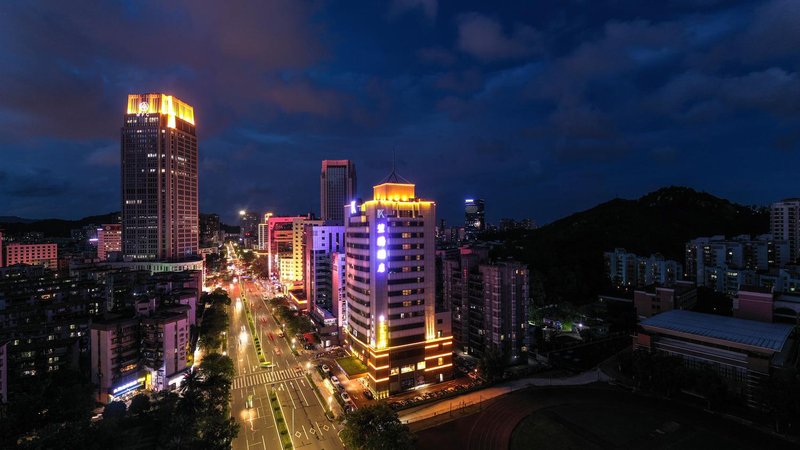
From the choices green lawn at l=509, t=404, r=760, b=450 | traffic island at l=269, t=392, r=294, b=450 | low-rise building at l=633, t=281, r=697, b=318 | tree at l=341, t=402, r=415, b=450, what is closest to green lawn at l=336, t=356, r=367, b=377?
traffic island at l=269, t=392, r=294, b=450

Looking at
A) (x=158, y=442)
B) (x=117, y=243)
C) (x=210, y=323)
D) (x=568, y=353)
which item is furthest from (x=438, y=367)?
(x=117, y=243)

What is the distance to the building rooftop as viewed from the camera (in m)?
41.2

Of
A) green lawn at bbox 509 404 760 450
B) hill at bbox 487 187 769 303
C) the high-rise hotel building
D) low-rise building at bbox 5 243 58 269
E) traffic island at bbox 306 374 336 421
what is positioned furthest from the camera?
low-rise building at bbox 5 243 58 269

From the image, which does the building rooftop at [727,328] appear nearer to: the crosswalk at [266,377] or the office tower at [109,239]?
the crosswalk at [266,377]

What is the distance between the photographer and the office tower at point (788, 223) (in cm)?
9262

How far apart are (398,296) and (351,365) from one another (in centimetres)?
1237

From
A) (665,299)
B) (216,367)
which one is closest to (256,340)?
(216,367)

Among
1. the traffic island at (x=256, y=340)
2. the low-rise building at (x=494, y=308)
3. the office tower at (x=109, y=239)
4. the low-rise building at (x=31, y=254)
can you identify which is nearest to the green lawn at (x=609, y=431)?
the low-rise building at (x=494, y=308)

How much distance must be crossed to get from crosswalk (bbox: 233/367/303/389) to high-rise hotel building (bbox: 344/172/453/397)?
31.9 ft

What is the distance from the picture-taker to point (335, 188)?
149 m

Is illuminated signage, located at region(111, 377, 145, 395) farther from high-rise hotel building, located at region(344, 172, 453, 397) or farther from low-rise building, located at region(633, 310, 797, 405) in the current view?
low-rise building, located at region(633, 310, 797, 405)

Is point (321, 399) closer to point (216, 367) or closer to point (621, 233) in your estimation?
point (216, 367)

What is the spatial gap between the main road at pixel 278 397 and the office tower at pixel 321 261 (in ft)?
33.8

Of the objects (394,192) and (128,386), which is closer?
(128,386)
